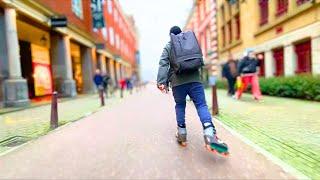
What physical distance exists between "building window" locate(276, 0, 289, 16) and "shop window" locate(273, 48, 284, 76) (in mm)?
1796

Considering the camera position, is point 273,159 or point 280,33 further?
point 280,33

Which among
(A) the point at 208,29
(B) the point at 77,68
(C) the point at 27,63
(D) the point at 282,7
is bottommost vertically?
(B) the point at 77,68

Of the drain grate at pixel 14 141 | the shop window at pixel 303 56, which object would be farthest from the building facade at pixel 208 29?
the drain grate at pixel 14 141

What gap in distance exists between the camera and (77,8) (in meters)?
27.6

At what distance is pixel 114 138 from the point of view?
7059 mm

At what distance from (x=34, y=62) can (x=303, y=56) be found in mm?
13651

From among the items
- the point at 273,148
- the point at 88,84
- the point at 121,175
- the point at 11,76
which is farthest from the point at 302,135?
the point at 88,84

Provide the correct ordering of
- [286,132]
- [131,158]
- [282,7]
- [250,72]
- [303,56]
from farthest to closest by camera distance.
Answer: [282,7] < [303,56] < [250,72] < [286,132] < [131,158]

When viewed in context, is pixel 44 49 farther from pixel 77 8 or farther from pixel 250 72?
pixel 250 72

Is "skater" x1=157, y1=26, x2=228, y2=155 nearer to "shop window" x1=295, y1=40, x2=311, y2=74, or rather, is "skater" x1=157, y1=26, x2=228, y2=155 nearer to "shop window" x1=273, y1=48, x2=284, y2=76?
"shop window" x1=295, y1=40, x2=311, y2=74

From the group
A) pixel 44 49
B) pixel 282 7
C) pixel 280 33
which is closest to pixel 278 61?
pixel 280 33

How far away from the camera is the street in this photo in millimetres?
4602

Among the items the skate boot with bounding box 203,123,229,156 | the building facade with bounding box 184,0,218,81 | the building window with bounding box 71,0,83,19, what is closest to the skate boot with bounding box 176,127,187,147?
the skate boot with bounding box 203,123,229,156

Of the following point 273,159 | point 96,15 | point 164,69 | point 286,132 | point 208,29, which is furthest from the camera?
point 208,29
